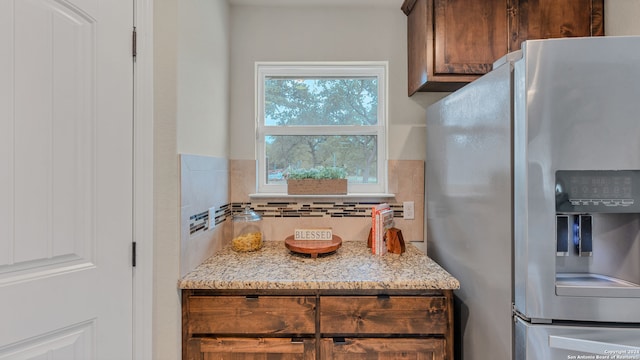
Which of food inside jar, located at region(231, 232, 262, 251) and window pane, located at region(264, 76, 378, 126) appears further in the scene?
window pane, located at region(264, 76, 378, 126)

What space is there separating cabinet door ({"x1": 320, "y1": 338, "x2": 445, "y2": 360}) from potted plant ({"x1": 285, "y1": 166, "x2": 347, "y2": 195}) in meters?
0.86

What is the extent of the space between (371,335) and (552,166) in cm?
94

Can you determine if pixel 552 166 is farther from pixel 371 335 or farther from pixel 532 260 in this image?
pixel 371 335

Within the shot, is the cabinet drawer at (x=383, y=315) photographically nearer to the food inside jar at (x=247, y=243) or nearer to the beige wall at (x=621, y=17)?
the food inside jar at (x=247, y=243)

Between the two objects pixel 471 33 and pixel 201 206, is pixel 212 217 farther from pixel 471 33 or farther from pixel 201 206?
pixel 471 33

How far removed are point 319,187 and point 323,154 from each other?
28cm

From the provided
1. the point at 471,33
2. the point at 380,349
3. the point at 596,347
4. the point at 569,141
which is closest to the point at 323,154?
the point at 471,33

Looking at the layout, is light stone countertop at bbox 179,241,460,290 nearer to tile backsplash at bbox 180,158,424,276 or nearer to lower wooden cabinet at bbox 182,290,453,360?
lower wooden cabinet at bbox 182,290,453,360

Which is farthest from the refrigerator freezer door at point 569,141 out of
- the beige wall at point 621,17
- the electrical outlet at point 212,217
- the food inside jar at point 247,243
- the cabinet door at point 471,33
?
the electrical outlet at point 212,217

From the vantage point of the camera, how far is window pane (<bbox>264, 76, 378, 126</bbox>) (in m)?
1.95

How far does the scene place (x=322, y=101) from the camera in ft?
6.44

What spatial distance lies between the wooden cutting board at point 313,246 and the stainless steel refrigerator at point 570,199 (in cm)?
80

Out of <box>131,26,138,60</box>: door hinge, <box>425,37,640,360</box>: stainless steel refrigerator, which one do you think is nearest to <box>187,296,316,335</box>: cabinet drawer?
<box>425,37,640,360</box>: stainless steel refrigerator

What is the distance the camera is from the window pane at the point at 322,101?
1953 millimetres
